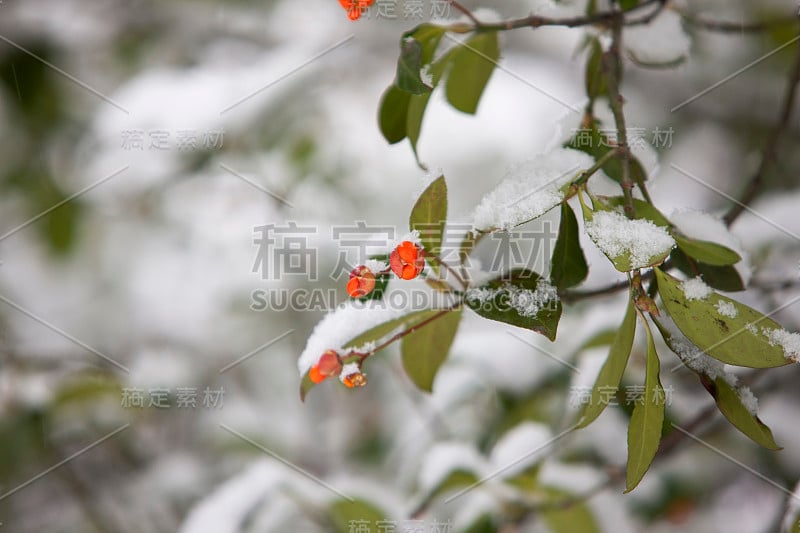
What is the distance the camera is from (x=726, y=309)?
451 mm

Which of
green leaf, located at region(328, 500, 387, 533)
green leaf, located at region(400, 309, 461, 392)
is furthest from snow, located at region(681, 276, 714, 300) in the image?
green leaf, located at region(328, 500, 387, 533)

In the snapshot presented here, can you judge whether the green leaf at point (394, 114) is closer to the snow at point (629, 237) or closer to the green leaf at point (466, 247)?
the green leaf at point (466, 247)

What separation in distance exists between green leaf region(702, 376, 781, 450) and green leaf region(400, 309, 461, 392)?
0.73 feet

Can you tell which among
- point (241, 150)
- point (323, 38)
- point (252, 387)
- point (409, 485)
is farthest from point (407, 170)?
point (409, 485)

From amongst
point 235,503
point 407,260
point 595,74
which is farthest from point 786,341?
point 235,503

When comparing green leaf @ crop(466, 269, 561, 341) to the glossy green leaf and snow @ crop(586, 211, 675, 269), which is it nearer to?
snow @ crop(586, 211, 675, 269)

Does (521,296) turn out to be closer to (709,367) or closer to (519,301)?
(519,301)

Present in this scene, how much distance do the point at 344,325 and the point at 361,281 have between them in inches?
2.2

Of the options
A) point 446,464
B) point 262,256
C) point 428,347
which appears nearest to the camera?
point 428,347

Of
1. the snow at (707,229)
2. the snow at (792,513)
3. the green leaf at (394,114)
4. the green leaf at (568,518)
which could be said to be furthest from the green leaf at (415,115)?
the green leaf at (568,518)

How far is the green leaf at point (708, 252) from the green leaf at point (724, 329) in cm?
6

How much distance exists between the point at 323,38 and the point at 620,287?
126 centimetres

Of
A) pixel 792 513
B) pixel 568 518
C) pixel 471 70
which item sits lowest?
pixel 568 518

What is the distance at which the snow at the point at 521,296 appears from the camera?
48cm
